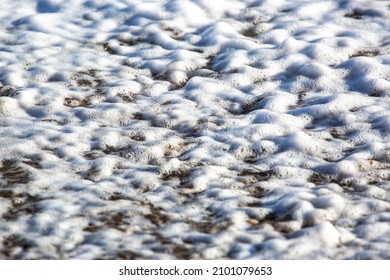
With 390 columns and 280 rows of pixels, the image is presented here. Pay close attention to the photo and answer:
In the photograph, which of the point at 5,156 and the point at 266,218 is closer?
the point at 266,218

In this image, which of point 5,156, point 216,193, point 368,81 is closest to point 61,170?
point 5,156

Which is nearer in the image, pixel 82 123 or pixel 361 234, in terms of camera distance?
pixel 361 234

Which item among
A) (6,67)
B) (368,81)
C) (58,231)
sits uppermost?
(6,67)

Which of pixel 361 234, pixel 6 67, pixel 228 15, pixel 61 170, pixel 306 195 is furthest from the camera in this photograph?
pixel 228 15

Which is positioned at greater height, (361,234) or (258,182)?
(258,182)

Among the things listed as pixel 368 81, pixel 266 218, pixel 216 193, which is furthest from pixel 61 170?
pixel 368 81

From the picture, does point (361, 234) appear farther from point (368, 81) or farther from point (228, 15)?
point (228, 15)
